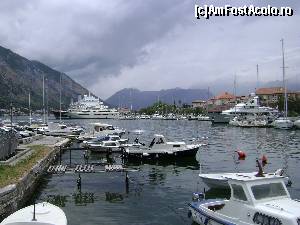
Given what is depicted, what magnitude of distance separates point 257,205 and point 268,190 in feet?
4.05

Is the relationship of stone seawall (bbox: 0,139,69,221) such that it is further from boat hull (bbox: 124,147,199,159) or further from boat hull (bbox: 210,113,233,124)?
boat hull (bbox: 210,113,233,124)

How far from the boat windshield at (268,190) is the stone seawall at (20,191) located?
12.3m

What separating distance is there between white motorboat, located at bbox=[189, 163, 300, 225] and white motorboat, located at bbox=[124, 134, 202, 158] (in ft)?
91.3

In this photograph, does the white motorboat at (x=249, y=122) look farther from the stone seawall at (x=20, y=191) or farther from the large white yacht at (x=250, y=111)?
the stone seawall at (x=20, y=191)

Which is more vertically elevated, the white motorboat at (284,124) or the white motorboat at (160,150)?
the white motorboat at (284,124)

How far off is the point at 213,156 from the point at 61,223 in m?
41.8

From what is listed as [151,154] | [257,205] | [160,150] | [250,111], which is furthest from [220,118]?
[257,205]

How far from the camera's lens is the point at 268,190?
19.1m

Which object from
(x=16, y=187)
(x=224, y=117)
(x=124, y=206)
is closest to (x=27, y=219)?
(x=16, y=187)

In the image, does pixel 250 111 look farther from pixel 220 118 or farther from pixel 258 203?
pixel 258 203

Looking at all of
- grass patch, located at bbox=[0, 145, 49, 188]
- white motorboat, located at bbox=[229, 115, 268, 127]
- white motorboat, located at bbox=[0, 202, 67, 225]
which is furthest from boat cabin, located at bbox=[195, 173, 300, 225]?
white motorboat, located at bbox=[229, 115, 268, 127]

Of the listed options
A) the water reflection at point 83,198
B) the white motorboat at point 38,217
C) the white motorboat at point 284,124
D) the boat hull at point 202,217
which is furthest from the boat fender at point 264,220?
the white motorboat at point 284,124

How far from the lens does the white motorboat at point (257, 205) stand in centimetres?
1722

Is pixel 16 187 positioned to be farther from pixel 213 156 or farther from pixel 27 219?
pixel 213 156
